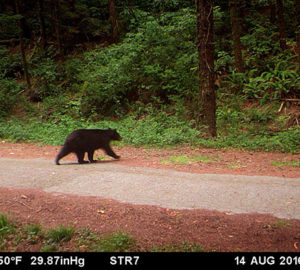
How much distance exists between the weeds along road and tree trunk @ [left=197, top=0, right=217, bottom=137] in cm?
479

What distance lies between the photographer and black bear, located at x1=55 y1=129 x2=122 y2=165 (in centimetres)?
979

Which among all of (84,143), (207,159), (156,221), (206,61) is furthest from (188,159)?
(156,221)

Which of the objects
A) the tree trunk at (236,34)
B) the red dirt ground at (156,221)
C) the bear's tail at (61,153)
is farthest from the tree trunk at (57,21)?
the red dirt ground at (156,221)

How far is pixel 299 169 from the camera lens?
8750mm

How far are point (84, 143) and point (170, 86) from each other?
7997 mm

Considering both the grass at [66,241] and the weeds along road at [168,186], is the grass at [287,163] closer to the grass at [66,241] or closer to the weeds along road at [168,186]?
the weeds along road at [168,186]

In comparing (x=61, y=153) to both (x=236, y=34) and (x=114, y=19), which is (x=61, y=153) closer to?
(x=236, y=34)

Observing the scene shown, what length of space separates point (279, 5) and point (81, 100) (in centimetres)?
1165

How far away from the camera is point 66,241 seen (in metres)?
A: 4.98

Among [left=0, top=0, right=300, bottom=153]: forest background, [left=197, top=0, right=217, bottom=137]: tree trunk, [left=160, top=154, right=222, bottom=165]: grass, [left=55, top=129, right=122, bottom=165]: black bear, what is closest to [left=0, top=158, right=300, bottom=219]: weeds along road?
[left=55, top=129, right=122, bottom=165]: black bear

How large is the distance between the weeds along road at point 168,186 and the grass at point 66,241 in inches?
52.9
